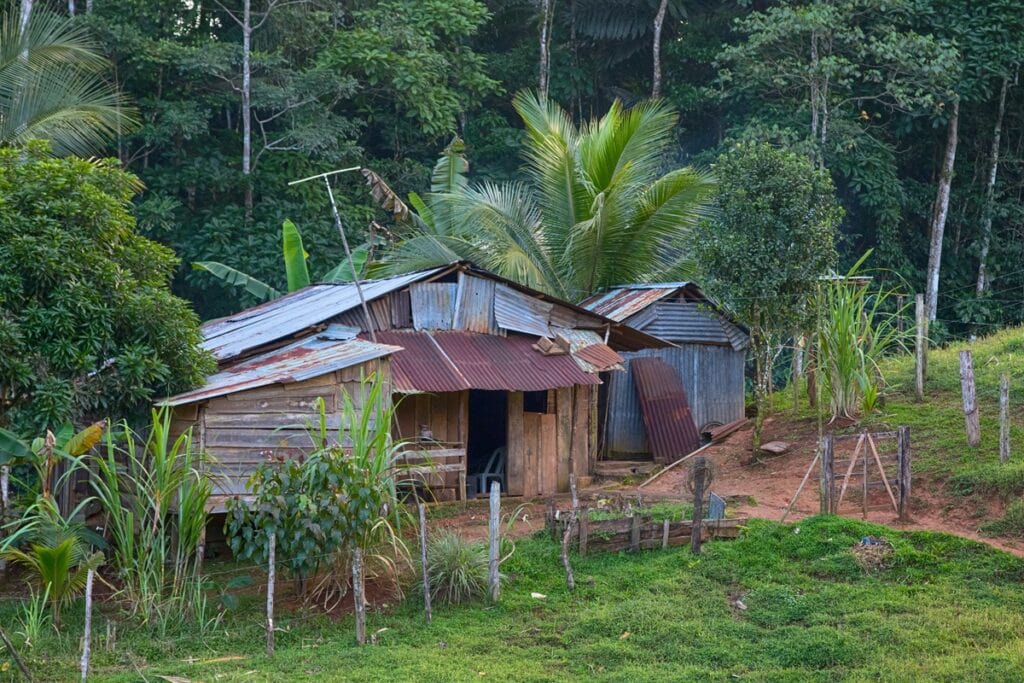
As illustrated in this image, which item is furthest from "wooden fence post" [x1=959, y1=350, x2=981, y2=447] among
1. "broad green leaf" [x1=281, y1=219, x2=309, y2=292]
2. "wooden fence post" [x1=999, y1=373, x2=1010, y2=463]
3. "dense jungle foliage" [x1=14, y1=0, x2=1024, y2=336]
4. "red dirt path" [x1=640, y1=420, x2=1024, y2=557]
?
"broad green leaf" [x1=281, y1=219, x2=309, y2=292]

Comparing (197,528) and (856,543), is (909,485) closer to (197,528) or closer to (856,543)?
(856,543)

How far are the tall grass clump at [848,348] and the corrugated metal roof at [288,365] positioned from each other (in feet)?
19.0

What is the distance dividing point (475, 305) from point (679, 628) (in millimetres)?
5903

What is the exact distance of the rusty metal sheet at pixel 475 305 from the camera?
520 inches

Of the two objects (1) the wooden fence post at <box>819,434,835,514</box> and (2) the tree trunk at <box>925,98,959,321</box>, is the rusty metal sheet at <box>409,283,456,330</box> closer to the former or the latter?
(1) the wooden fence post at <box>819,434,835,514</box>

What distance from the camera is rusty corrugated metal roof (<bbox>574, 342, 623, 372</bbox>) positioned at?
1366cm

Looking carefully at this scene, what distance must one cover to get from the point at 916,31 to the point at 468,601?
56.2ft

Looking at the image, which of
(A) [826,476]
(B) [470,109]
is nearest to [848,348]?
(A) [826,476]

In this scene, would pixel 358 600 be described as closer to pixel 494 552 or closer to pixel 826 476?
pixel 494 552

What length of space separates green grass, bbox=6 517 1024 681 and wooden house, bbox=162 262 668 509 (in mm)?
2168

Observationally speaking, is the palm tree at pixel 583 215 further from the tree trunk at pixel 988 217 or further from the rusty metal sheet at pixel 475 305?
the tree trunk at pixel 988 217

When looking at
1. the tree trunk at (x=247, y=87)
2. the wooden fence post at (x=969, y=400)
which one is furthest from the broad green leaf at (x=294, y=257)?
the wooden fence post at (x=969, y=400)

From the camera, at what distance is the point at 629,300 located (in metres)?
16.2

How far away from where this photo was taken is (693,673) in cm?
760
